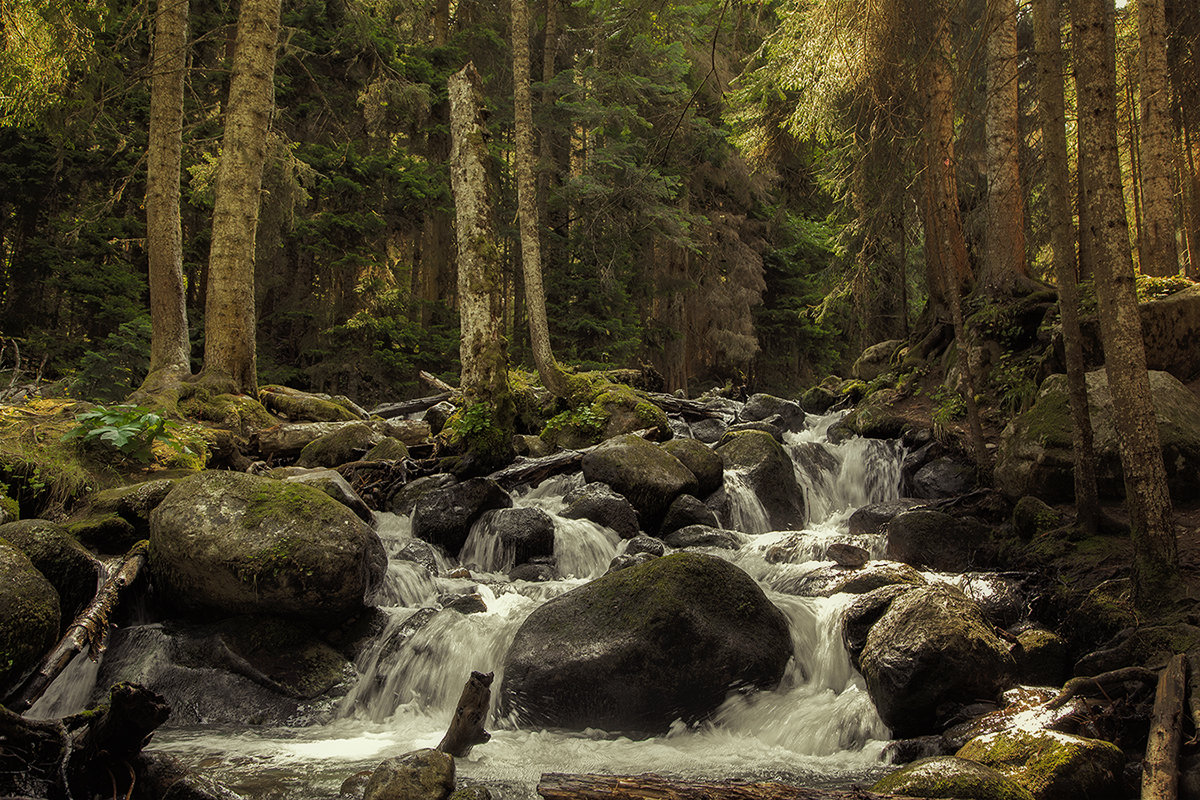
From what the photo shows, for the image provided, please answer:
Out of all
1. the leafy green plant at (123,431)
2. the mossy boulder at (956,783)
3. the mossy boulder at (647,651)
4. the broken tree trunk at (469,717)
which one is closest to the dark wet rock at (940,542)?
the mossy boulder at (647,651)

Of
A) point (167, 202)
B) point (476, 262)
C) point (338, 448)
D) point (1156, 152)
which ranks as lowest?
point (338, 448)

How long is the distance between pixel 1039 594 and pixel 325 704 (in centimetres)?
599

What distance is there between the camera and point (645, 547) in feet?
28.8

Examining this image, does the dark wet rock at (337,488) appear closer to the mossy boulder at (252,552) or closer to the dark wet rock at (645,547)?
the mossy boulder at (252,552)

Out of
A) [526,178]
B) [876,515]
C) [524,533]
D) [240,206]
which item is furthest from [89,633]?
[526,178]

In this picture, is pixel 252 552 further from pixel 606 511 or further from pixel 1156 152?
pixel 1156 152

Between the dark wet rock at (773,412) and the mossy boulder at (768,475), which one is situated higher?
the dark wet rock at (773,412)

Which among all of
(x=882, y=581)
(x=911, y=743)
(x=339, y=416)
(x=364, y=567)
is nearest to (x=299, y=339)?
(x=339, y=416)

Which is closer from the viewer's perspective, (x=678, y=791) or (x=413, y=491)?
(x=678, y=791)

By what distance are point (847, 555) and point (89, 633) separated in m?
6.81

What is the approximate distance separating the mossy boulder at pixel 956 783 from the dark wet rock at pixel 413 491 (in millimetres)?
6728

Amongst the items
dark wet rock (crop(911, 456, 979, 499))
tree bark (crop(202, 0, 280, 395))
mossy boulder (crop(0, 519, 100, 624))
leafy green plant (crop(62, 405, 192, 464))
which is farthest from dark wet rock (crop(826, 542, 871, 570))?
tree bark (crop(202, 0, 280, 395))

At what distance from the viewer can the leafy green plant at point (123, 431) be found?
7074 millimetres

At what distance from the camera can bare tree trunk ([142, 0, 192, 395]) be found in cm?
1058
